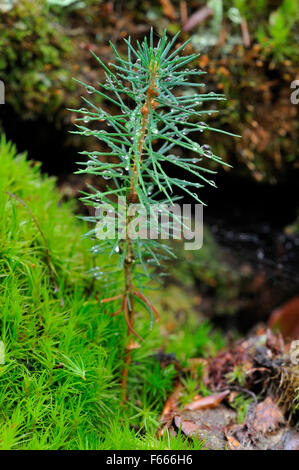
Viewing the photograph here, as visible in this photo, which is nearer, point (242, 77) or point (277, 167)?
point (242, 77)

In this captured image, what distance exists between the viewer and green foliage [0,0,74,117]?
196cm

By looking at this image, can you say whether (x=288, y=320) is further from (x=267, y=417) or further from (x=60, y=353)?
(x=60, y=353)

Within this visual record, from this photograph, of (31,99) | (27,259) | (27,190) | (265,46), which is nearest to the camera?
(27,259)

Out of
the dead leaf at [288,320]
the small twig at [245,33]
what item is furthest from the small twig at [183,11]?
Answer: the dead leaf at [288,320]

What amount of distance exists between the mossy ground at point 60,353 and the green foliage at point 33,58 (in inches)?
24.2

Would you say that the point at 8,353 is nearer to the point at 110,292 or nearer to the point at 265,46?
the point at 110,292

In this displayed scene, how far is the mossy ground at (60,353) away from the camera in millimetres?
1089

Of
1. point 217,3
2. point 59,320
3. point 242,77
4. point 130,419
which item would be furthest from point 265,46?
point 130,419

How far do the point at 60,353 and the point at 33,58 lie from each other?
1.61 metres

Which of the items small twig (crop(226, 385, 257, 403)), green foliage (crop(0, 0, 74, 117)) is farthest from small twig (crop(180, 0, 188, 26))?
small twig (crop(226, 385, 257, 403))

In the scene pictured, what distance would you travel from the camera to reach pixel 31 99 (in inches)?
80.7

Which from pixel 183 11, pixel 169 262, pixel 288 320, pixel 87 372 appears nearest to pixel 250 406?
pixel 87 372

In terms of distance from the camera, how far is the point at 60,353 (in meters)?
1.16
